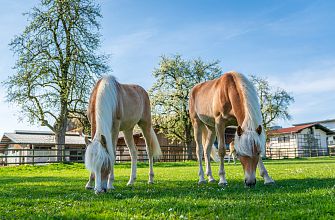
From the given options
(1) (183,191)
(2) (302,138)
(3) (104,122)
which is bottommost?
(1) (183,191)

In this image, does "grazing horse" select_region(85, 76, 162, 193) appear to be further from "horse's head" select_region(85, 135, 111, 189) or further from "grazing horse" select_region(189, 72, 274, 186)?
"grazing horse" select_region(189, 72, 274, 186)

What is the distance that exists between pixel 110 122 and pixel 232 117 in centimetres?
296

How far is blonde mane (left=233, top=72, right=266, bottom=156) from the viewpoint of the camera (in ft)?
20.2

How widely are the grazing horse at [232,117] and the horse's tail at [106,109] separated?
8.20ft

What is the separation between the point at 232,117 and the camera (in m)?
7.72

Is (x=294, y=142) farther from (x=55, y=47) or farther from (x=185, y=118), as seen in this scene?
(x=55, y=47)

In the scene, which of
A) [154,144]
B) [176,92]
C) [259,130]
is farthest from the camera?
[176,92]

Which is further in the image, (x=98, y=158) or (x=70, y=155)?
(x=70, y=155)

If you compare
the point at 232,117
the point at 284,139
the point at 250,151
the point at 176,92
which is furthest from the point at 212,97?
the point at 284,139

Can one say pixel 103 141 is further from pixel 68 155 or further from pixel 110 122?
pixel 68 155

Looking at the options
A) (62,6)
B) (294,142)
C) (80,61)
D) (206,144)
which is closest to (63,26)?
(62,6)

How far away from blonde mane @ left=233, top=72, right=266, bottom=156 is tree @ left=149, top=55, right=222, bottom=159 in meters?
34.9

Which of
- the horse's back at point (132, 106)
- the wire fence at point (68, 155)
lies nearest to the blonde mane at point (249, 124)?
the horse's back at point (132, 106)

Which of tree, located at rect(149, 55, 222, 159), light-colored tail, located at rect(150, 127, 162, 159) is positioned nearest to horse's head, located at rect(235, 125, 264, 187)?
light-colored tail, located at rect(150, 127, 162, 159)
